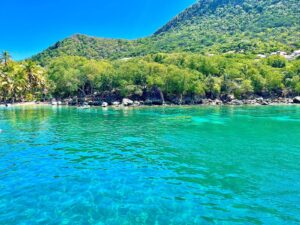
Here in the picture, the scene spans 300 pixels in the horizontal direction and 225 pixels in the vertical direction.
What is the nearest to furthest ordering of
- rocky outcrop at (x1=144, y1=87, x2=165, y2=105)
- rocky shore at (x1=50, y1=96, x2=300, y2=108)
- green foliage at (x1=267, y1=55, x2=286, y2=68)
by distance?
rocky shore at (x1=50, y1=96, x2=300, y2=108) < rocky outcrop at (x1=144, y1=87, x2=165, y2=105) < green foliage at (x1=267, y1=55, x2=286, y2=68)

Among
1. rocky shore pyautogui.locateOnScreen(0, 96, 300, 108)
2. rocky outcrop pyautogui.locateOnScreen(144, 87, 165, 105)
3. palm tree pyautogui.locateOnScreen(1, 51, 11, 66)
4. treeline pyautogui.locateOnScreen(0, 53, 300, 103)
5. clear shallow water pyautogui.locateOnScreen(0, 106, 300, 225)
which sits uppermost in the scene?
Answer: palm tree pyautogui.locateOnScreen(1, 51, 11, 66)

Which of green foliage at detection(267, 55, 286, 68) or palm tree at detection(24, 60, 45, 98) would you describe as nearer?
palm tree at detection(24, 60, 45, 98)

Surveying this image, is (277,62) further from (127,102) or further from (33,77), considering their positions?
(33,77)

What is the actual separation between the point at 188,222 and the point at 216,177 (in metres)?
6.56

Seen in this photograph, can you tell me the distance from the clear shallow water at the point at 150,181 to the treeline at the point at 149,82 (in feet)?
259

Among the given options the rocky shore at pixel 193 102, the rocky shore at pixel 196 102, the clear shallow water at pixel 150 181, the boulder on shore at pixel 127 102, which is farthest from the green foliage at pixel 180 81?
the clear shallow water at pixel 150 181

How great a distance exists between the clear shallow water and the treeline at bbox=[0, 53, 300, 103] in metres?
78.9

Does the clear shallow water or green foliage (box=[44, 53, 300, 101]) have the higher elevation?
green foliage (box=[44, 53, 300, 101])

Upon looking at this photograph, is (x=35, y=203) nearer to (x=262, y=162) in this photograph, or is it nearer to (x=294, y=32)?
(x=262, y=162)

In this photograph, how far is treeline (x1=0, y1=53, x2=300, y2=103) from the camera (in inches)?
4230

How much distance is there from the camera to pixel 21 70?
111 m

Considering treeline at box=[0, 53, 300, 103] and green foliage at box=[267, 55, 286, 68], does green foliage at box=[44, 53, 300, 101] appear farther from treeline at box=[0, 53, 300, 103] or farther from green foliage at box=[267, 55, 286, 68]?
green foliage at box=[267, 55, 286, 68]

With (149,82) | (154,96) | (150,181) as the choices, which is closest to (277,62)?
(154,96)

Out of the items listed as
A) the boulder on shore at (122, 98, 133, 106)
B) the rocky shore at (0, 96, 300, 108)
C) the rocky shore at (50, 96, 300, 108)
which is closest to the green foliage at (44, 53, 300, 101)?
the rocky shore at (50, 96, 300, 108)
